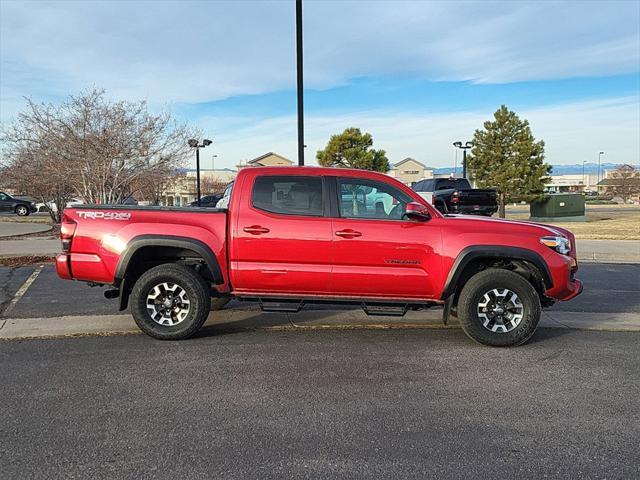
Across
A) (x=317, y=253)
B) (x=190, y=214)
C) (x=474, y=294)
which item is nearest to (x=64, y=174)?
(x=190, y=214)

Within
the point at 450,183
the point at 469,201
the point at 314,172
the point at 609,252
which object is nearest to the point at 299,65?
the point at 314,172

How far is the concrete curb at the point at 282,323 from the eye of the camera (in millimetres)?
5840

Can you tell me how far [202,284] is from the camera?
17.9 feet

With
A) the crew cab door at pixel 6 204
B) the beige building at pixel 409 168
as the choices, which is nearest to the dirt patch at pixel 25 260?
the crew cab door at pixel 6 204

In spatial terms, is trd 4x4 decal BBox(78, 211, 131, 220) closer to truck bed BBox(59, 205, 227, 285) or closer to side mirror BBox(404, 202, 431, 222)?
truck bed BBox(59, 205, 227, 285)

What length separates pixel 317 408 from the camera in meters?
3.82

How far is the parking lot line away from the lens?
696 cm

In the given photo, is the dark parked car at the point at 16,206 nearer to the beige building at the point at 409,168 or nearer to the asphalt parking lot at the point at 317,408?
the asphalt parking lot at the point at 317,408

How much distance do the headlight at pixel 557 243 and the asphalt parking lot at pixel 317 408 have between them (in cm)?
105

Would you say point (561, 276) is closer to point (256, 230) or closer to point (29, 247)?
point (256, 230)

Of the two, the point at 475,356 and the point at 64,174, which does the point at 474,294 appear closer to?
the point at 475,356

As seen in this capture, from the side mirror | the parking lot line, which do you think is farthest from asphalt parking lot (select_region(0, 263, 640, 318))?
the side mirror

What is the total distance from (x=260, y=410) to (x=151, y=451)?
0.87 m

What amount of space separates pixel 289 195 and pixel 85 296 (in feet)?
13.5
